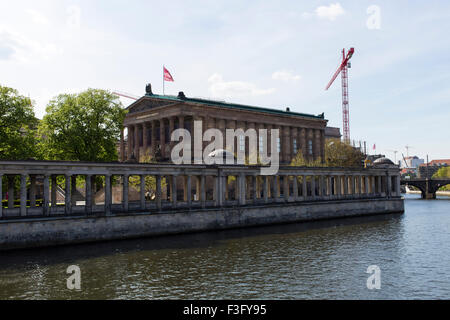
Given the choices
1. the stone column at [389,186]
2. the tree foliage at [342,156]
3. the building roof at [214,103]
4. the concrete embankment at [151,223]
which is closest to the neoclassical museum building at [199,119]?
the building roof at [214,103]

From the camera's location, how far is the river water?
77.7 ft

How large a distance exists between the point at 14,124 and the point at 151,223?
2270 centimetres

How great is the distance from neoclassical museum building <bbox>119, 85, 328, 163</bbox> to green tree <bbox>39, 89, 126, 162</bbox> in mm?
12106

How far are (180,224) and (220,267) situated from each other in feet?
62.2

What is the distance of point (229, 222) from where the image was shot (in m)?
52.3

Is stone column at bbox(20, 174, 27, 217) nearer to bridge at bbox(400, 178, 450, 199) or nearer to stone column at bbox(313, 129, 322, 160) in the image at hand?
stone column at bbox(313, 129, 322, 160)

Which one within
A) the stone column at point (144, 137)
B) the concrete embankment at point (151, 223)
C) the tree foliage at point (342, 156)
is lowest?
the concrete embankment at point (151, 223)

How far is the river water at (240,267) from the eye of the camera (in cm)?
2369

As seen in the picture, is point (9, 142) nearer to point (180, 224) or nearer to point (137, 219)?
point (137, 219)

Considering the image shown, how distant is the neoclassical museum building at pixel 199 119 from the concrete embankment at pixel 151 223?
1057 inches

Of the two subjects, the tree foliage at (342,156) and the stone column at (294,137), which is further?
the tree foliage at (342,156)

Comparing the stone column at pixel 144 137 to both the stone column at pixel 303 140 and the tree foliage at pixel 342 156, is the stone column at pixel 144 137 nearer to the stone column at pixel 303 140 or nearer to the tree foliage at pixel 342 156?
the stone column at pixel 303 140

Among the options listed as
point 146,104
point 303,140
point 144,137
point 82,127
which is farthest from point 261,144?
point 82,127

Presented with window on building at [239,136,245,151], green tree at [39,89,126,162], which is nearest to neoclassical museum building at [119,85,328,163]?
window on building at [239,136,245,151]
